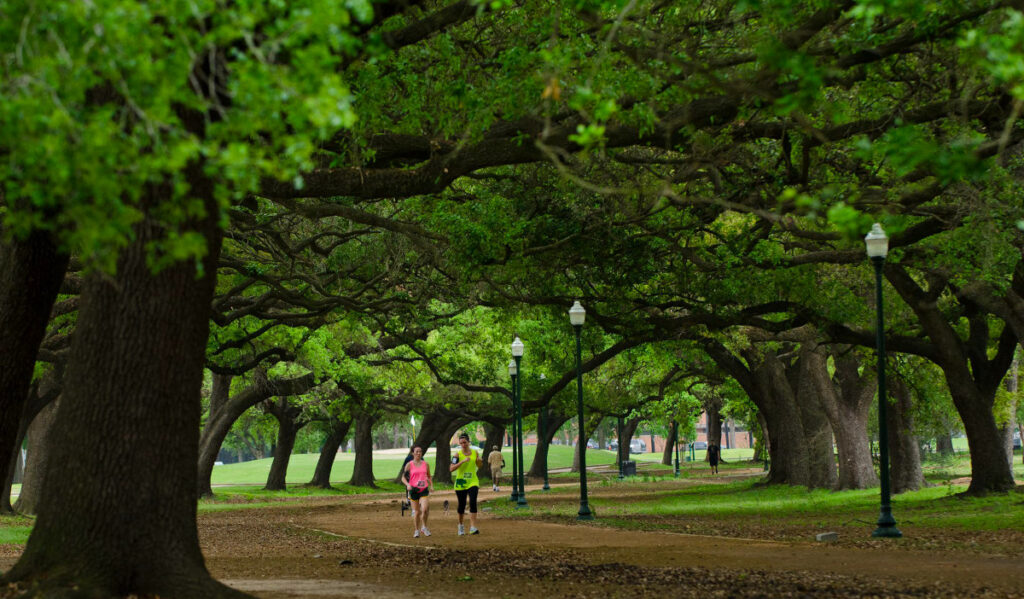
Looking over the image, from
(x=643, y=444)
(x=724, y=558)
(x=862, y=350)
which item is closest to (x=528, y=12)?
(x=724, y=558)

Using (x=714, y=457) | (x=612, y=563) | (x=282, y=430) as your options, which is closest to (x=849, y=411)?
(x=612, y=563)

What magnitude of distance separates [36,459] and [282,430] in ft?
59.6

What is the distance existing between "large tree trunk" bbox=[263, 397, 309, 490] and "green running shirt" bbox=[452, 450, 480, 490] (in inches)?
1007

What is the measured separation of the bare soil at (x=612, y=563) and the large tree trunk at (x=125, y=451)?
1.96 m

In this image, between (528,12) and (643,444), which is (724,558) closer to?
(528,12)

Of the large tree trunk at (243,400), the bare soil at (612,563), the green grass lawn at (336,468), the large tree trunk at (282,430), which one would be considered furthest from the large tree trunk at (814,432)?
the green grass lawn at (336,468)

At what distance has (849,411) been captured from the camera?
28.5 m

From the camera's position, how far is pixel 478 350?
3441 cm

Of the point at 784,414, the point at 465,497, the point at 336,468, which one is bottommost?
the point at 336,468

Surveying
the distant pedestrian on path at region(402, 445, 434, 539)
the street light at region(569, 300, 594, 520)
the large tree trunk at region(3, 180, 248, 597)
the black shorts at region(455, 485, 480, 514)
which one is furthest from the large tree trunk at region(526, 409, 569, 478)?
the large tree trunk at region(3, 180, 248, 597)

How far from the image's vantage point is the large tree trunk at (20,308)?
933 cm

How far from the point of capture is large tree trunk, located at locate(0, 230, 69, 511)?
933 cm

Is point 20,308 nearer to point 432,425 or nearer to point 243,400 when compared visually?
point 243,400

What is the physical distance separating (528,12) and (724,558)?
6.99 metres
